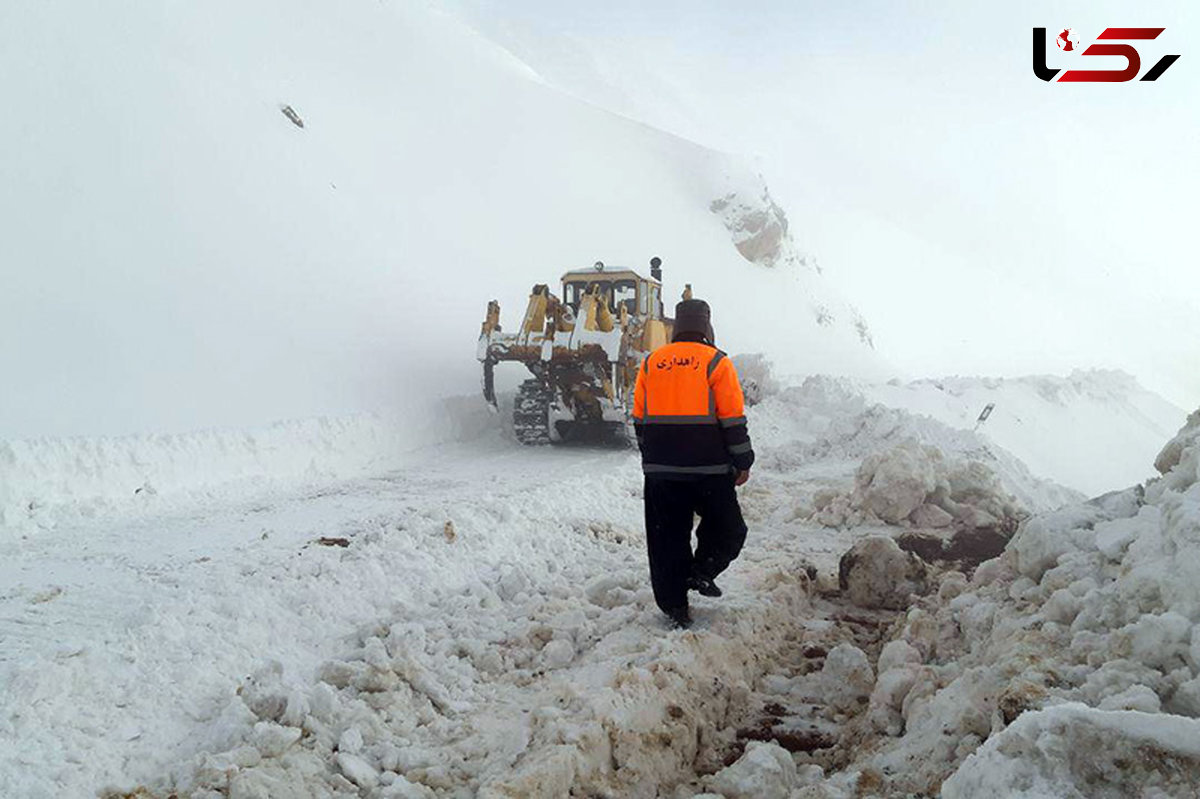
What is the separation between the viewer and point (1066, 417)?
16062 mm

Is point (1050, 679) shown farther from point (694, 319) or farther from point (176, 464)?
point (176, 464)

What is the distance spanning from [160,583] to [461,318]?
38.0 ft

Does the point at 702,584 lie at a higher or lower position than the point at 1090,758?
lower

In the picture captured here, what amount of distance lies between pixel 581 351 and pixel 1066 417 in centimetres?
1137

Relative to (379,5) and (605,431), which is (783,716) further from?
(379,5)

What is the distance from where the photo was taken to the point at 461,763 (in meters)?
3.02

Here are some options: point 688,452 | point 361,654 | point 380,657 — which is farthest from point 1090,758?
point 361,654

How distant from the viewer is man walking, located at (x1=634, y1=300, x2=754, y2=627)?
12.6 feet

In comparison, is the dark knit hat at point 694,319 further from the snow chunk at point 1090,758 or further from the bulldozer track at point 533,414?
the bulldozer track at point 533,414

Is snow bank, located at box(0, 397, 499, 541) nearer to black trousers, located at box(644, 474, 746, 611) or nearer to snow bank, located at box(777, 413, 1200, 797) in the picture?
black trousers, located at box(644, 474, 746, 611)

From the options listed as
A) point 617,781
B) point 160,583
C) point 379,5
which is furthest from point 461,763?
point 379,5

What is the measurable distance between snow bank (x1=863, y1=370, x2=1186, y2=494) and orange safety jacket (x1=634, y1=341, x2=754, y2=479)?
34.6 feet

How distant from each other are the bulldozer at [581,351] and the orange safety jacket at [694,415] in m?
6.15

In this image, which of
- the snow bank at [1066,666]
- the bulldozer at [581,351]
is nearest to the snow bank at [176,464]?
the bulldozer at [581,351]
